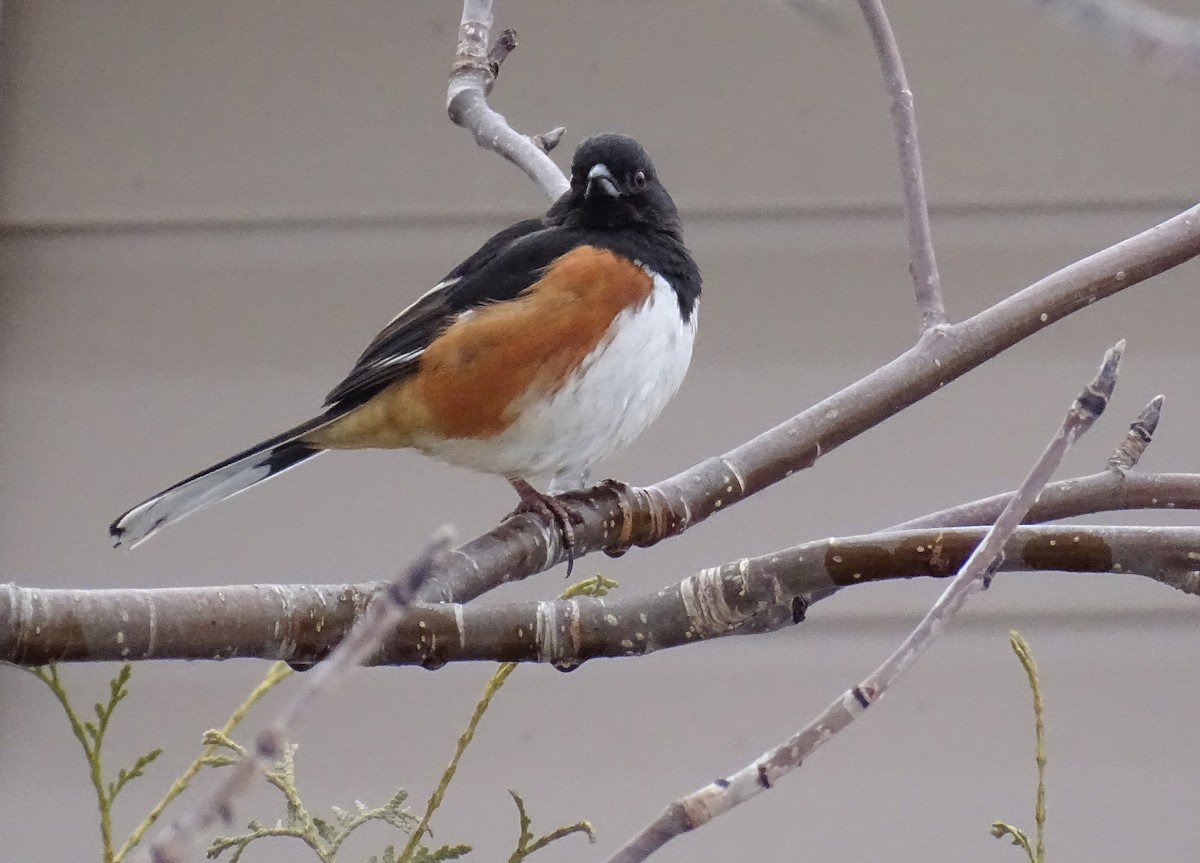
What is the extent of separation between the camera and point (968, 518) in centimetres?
88

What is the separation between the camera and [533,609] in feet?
2.21

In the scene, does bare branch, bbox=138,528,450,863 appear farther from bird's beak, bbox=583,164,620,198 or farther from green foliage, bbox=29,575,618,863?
bird's beak, bbox=583,164,620,198

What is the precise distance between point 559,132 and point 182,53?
0.94m

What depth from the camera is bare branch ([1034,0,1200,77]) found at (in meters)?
0.30

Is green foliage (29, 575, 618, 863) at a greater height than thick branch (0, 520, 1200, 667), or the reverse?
thick branch (0, 520, 1200, 667)

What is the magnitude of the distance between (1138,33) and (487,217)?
1.68 meters

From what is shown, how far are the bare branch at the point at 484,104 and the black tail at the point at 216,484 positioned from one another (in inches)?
12.9

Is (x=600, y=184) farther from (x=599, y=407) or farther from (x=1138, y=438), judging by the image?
(x=1138, y=438)

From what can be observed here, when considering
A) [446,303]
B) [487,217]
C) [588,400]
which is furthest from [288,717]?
[487,217]

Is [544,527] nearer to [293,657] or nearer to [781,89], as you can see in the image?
[293,657]

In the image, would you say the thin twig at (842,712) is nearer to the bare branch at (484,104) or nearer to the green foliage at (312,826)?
the green foliage at (312,826)

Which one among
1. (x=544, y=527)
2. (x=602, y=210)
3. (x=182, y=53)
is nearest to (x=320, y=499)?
(x=182, y=53)

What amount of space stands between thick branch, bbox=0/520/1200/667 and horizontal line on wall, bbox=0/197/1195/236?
1.34 m

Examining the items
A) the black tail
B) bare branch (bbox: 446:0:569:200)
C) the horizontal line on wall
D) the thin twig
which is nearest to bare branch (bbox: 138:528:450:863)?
the thin twig
